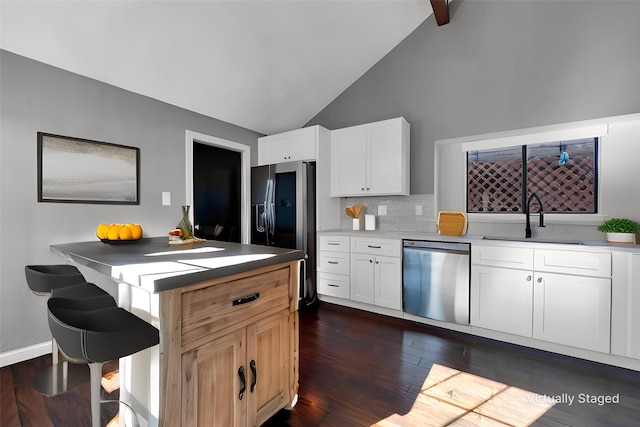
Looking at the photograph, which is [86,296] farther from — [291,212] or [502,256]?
[502,256]

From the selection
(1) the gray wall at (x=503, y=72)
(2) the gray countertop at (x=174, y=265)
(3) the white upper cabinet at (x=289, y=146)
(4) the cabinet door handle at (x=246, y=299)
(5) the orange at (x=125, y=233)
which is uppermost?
(1) the gray wall at (x=503, y=72)

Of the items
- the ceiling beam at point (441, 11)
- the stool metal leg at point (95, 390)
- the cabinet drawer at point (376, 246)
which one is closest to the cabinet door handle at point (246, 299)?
the stool metal leg at point (95, 390)

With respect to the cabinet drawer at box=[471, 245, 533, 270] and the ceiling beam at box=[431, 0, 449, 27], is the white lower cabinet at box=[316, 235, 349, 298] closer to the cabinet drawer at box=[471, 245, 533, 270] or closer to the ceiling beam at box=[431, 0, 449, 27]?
the cabinet drawer at box=[471, 245, 533, 270]

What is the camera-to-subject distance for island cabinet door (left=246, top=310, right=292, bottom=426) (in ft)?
4.50

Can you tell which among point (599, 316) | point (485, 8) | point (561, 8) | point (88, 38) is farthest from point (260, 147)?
point (599, 316)

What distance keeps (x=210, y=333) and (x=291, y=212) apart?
7.96 feet

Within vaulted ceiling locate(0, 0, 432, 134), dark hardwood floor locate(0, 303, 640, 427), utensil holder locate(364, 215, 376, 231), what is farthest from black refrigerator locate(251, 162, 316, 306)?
dark hardwood floor locate(0, 303, 640, 427)

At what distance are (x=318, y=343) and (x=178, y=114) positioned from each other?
2.77 m

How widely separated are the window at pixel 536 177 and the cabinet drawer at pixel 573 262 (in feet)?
2.67

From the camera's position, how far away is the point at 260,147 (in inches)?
161

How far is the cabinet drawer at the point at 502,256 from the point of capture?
7.95 ft

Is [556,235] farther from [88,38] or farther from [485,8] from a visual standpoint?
[88,38]

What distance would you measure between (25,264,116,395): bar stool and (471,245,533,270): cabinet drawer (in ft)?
9.05

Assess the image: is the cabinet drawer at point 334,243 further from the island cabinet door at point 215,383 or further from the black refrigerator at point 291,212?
the island cabinet door at point 215,383
